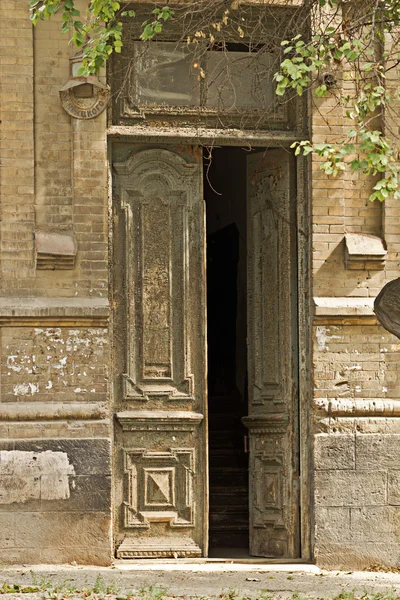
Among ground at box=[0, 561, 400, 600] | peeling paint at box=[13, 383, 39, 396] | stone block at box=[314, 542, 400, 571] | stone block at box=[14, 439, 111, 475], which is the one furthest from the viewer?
stone block at box=[314, 542, 400, 571]

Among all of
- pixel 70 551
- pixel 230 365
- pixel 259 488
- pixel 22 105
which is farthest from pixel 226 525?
pixel 22 105

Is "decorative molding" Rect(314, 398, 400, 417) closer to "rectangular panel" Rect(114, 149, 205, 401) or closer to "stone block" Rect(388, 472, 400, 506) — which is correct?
"stone block" Rect(388, 472, 400, 506)

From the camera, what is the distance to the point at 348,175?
36.0 feet

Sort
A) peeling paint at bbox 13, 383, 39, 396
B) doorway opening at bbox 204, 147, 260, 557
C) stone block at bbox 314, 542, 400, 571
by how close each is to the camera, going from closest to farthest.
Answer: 1. peeling paint at bbox 13, 383, 39, 396
2. stone block at bbox 314, 542, 400, 571
3. doorway opening at bbox 204, 147, 260, 557

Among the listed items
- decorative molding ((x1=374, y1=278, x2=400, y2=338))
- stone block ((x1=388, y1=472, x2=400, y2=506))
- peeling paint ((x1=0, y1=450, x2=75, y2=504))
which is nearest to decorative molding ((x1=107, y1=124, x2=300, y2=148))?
peeling paint ((x1=0, y1=450, x2=75, y2=504))

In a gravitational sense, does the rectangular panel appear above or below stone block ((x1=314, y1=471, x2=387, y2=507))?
above

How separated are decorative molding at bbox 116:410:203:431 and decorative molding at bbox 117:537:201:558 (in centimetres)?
99

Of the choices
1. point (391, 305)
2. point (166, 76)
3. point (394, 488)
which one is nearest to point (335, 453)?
point (394, 488)

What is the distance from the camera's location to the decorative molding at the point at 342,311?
35.3 ft

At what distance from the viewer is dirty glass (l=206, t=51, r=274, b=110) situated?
434 inches

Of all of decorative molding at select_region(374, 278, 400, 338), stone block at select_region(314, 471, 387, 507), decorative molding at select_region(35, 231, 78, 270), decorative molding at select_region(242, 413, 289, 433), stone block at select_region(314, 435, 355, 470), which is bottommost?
stone block at select_region(314, 471, 387, 507)

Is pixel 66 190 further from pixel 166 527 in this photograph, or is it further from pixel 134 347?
pixel 166 527

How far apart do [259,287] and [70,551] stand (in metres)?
3.03

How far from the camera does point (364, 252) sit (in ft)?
35.4
